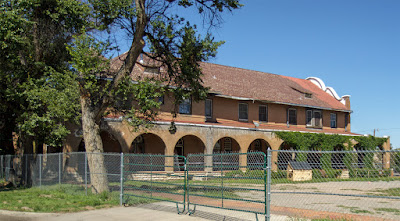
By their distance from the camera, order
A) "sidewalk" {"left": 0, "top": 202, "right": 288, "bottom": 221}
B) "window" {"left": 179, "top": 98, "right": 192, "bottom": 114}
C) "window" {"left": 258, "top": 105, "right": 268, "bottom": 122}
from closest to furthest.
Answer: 1. "sidewalk" {"left": 0, "top": 202, "right": 288, "bottom": 221}
2. "window" {"left": 179, "top": 98, "right": 192, "bottom": 114}
3. "window" {"left": 258, "top": 105, "right": 268, "bottom": 122}

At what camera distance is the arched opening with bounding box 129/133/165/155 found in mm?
27781

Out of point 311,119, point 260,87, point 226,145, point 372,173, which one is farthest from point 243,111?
point 372,173

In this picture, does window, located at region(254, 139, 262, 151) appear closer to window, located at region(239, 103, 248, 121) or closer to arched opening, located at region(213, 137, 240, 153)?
arched opening, located at region(213, 137, 240, 153)

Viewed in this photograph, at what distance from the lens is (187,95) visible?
17703mm

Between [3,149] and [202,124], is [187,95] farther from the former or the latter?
[3,149]

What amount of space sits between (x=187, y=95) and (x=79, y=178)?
5872mm

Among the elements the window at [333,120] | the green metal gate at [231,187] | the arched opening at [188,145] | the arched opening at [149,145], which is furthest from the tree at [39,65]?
the window at [333,120]

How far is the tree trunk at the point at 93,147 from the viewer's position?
15531mm

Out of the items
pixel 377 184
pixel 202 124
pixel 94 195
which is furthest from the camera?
pixel 202 124

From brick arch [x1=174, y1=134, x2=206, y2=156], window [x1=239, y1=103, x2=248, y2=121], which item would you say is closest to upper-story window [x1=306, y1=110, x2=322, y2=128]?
window [x1=239, y1=103, x2=248, y2=121]

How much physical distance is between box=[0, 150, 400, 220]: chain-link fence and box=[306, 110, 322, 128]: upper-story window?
358 inches

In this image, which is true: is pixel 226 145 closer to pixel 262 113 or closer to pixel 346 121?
pixel 262 113

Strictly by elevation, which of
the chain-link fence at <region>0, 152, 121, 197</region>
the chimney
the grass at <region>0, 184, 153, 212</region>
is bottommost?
the grass at <region>0, 184, 153, 212</region>

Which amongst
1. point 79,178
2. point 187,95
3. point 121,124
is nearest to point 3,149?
point 121,124
